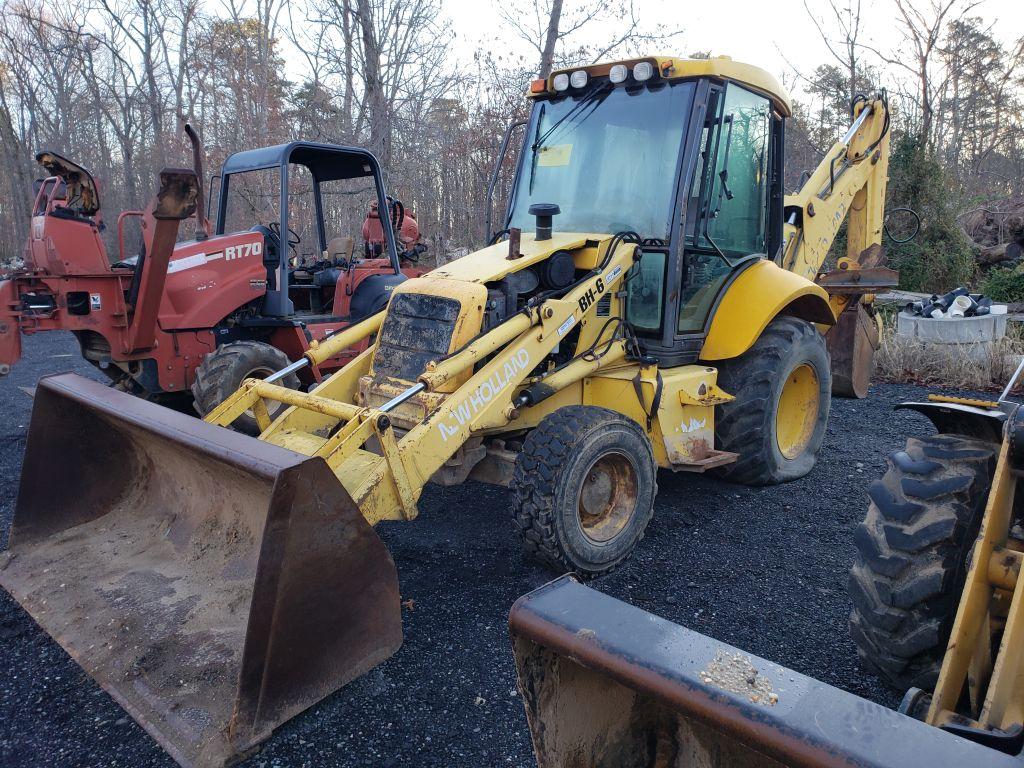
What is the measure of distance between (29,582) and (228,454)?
4.44 ft

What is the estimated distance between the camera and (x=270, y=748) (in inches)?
101

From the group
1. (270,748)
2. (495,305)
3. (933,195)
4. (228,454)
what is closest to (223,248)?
(495,305)

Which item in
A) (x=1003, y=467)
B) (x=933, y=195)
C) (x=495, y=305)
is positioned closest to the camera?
(x=1003, y=467)

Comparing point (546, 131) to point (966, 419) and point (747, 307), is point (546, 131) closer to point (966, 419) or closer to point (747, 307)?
point (747, 307)

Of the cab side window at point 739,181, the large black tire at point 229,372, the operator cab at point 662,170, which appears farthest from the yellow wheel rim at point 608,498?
the large black tire at point 229,372

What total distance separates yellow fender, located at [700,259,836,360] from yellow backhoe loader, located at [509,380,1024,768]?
6.03 ft

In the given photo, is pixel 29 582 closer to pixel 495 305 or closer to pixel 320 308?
pixel 495 305

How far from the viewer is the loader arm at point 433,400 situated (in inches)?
127

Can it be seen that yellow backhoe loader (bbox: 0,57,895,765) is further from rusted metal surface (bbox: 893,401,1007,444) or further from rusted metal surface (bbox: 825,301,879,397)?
rusted metal surface (bbox: 893,401,1007,444)

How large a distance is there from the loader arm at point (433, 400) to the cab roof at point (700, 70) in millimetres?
1055

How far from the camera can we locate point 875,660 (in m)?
2.54

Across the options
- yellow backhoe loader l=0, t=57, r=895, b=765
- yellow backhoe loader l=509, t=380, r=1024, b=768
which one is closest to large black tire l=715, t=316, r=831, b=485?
yellow backhoe loader l=0, t=57, r=895, b=765

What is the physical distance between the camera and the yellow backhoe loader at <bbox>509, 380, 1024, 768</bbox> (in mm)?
1226

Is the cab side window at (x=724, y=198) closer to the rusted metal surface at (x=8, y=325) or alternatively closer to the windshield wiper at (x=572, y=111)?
the windshield wiper at (x=572, y=111)
